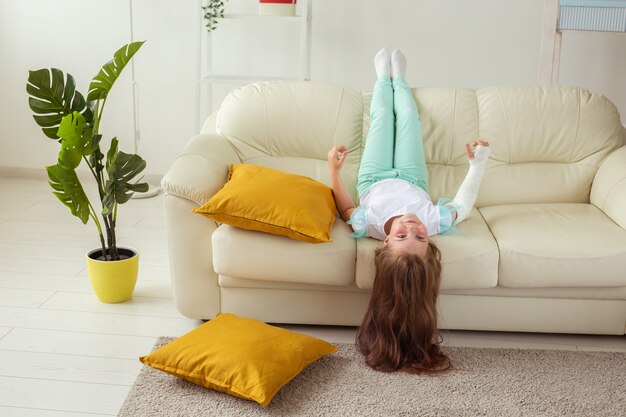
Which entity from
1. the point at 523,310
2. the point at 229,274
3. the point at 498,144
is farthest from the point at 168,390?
the point at 498,144

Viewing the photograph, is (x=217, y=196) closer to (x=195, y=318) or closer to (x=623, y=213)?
(x=195, y=318)

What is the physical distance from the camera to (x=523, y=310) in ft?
9.55

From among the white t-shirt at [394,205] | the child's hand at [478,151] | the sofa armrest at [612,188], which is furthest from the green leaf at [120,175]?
the sofa armrest at [612,188]

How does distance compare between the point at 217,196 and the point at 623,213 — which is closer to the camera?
the point at 217,196

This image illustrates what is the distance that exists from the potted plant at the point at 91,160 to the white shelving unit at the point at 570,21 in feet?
6.64

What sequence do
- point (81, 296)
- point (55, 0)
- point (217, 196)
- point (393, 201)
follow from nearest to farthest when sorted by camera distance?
point (217, 196) → point (393, 201) → point (81, 296) → point (55, 0)

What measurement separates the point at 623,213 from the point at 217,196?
1520 mm

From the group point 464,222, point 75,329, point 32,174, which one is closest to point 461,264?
point 464,222

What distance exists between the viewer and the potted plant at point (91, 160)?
2.93 m

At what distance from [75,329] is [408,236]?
1.29 meters

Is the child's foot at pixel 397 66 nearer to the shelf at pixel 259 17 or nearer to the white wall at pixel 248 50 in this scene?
the shelf at pixel 259 17

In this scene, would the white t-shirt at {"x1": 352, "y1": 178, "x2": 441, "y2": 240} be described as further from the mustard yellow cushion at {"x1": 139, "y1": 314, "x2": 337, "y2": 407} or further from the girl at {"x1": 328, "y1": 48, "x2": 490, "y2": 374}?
the mustard yellow cushion at {"x1": 139, "y1": 314, "x2": 337, "y2": 407}

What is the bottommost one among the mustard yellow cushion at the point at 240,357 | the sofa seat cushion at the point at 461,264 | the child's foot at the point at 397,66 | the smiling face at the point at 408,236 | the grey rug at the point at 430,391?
the grey rug at the point at 430,391

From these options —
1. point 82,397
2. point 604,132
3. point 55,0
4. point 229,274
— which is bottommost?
point 82,397
